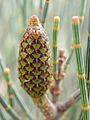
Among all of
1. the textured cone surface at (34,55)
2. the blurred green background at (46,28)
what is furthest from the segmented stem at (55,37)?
the blurred green background at (46,28)

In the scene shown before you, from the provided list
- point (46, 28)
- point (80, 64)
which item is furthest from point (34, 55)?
point (46, 28)

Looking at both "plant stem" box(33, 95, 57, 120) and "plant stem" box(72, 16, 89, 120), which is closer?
"plant stem" box(72, 16, 89, 120)

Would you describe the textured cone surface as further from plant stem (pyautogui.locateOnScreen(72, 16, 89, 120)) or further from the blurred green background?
the blurred green background

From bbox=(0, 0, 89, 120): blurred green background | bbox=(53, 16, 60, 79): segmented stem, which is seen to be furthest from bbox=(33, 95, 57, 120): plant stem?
bbox=(0, 0, 89, 120): blurred green background

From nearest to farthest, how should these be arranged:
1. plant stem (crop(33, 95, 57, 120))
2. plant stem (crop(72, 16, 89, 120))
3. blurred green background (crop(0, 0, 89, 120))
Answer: plant stem (crop(72, 16, 89, 120)) → plant stem (crop(33, 95, 57, 120)) → blurred green background (crop(0, 0, 89, 120))

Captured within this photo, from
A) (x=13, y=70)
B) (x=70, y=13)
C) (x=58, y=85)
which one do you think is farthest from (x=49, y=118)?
(x=13, y=70)

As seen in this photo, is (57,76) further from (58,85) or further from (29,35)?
(29,35)

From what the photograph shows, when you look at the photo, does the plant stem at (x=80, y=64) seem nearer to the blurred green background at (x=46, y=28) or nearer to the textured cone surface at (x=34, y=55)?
the textured cone surface at (x=34, y=55)

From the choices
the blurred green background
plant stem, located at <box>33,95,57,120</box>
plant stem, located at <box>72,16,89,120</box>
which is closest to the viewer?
plant stem, located at <box>72,16,89,120</box>

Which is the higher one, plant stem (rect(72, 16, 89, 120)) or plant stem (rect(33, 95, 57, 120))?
plant stem (rect(72, 16, 89, 120))
